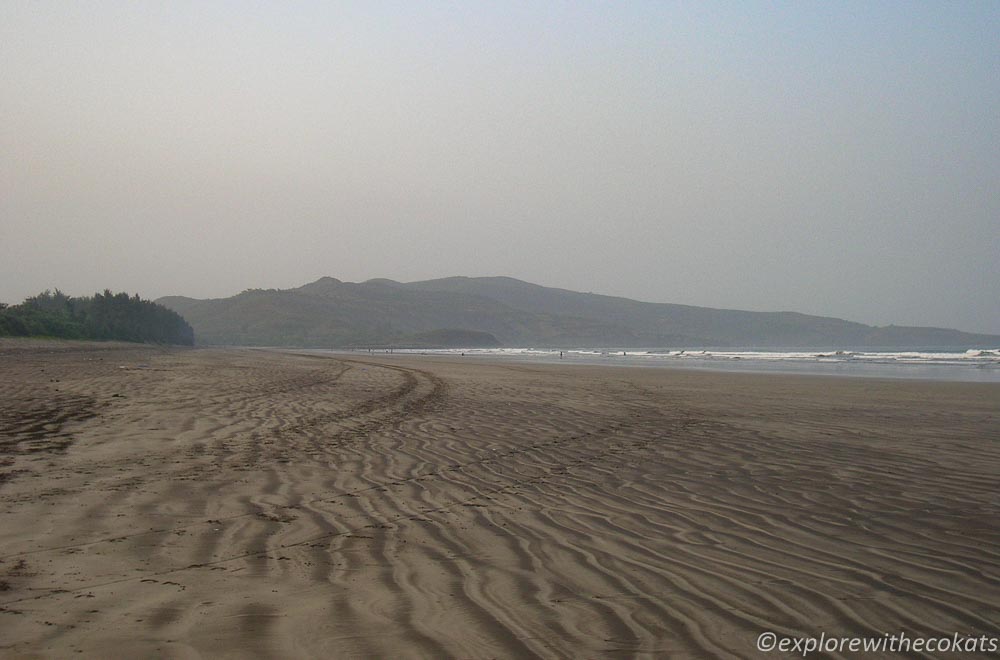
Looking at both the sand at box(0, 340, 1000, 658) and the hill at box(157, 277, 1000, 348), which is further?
the hill at box(157, 277, 1000, 348)

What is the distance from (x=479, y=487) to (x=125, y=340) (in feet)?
202

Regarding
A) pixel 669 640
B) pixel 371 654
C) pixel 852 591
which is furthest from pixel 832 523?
pixel 371 654

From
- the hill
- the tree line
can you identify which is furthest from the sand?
the hill

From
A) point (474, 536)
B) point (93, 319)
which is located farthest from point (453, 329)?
point (474, 536)

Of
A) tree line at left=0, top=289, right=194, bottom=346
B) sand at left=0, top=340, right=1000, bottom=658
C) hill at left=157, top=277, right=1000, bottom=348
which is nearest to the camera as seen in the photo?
sand at left=0, top=340, right=1000, bottom=658

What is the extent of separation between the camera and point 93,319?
5681cm

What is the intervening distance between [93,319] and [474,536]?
60534 mm

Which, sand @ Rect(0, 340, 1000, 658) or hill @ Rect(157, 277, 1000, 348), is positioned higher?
hill @ Rect(157, 277, 1000, 348)

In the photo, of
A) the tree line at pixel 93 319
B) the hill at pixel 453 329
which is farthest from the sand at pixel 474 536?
the hill at pixel 453 329

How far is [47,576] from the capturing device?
397 centimetres

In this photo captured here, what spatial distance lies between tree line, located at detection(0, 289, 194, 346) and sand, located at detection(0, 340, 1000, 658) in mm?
37183

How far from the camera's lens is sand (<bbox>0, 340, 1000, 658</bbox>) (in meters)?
3.45

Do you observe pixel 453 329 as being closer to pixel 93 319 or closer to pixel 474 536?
pixel 93 319

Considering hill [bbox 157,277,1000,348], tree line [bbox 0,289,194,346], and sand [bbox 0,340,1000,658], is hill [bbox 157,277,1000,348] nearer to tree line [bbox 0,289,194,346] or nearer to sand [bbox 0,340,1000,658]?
tree line [bbox 0,289,194,346]
